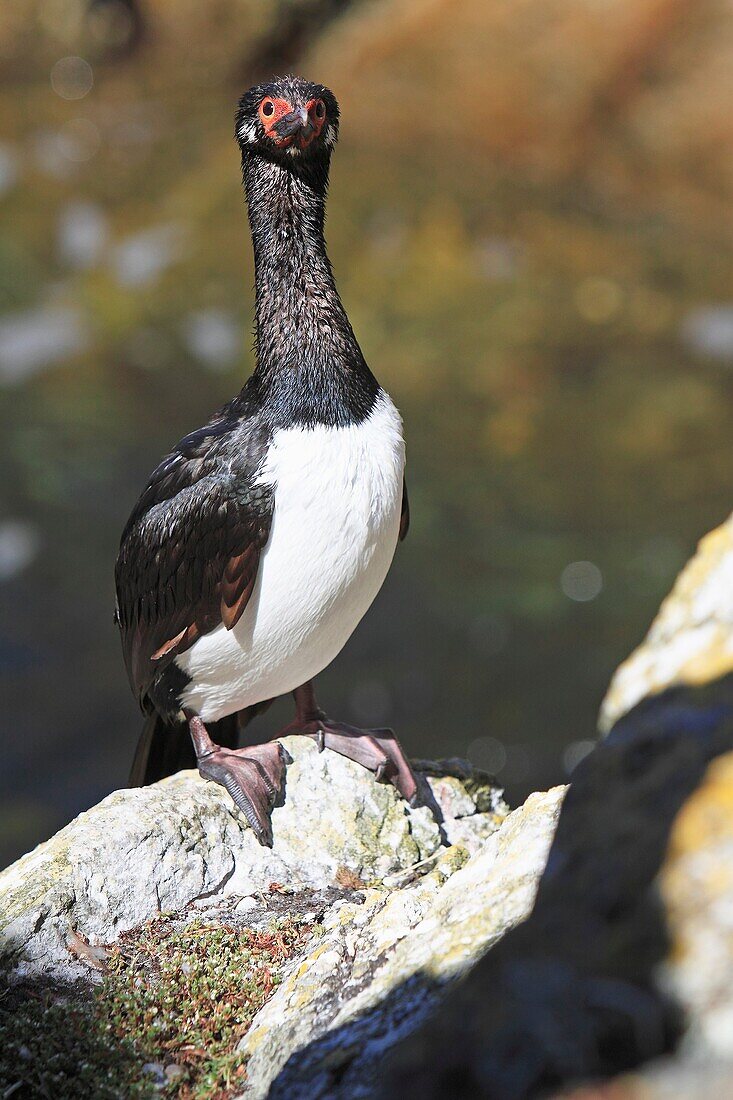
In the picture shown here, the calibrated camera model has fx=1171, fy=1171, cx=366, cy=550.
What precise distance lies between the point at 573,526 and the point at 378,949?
25.3 ft

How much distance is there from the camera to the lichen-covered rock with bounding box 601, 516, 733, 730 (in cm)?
226

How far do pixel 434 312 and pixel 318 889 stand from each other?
7.63 m

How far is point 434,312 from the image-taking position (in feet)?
34.2

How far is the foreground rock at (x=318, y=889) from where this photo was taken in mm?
2461

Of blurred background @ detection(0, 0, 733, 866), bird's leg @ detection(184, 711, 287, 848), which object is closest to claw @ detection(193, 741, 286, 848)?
bird's leg @ detection(184, 711, 287, 848)

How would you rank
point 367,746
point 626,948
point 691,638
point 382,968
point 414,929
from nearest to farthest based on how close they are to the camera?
1. point 626,948
2. point 691,638
3. point 382,968
4. point 414,929
5. point 367,746

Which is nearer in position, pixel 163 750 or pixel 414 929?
pixel 414 929

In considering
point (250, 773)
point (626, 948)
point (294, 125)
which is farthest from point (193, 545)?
point (626, 948)

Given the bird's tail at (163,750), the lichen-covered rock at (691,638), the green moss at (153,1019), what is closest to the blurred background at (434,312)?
the bird's tail at (163,750)

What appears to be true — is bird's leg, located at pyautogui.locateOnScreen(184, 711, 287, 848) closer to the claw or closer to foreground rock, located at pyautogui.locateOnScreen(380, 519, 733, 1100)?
the claw

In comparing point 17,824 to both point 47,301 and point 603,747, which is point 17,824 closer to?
point 47,301

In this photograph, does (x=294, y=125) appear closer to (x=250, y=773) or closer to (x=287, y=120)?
(x=287, y=120)

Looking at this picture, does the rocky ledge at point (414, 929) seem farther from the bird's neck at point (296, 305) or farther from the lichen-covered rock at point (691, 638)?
the bird's neck at point (296, 305)

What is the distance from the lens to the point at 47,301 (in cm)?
Answer: 1101
